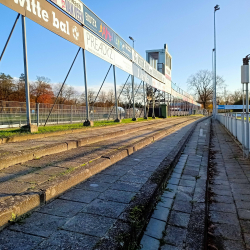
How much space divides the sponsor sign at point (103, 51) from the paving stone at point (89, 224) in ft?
28.8

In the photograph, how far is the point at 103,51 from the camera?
1114 cm

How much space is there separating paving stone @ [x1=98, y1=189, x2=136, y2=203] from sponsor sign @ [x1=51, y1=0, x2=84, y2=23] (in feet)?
22.9

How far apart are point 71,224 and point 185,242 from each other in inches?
44.6

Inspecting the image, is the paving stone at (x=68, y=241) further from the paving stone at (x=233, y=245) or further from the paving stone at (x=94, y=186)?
the paving stone at (x=233, y=245)

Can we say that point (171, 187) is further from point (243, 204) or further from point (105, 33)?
point (105, 33)

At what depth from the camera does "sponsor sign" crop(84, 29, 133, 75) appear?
386 inches

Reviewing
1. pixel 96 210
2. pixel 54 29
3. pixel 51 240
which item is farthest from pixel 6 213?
pixel 54 29

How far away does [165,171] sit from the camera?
12.9 ft

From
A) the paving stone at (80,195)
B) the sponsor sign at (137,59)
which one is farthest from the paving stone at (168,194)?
the sponsor sign at (137,59)

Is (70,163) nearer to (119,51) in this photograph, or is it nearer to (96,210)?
(96,210)

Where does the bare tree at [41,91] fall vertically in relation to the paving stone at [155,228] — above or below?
above

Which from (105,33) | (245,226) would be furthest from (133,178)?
(105,33)

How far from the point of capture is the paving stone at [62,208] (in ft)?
7.52

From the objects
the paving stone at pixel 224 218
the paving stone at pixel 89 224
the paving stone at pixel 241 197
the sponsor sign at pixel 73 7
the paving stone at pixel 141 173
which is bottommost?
the paving stone at pixel 224 218
